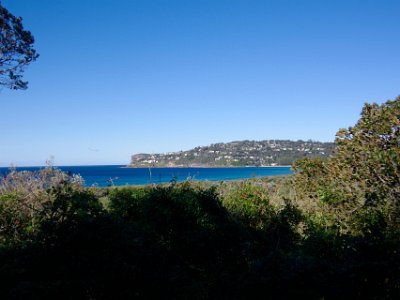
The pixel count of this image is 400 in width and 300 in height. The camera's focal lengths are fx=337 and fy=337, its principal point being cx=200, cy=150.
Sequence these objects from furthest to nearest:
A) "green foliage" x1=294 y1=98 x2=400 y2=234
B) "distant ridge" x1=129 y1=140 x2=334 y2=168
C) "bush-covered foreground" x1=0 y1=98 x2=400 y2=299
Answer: "distant ridge" x1=129 y1=140 x2=334 y2=168 < "green foliage" x1=294 y1=98 x2=400 y2=234 < "bush-covered foreground" x1=0 y1=98 x2=400 y2=299

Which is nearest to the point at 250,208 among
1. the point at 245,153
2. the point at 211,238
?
the point at 211,238

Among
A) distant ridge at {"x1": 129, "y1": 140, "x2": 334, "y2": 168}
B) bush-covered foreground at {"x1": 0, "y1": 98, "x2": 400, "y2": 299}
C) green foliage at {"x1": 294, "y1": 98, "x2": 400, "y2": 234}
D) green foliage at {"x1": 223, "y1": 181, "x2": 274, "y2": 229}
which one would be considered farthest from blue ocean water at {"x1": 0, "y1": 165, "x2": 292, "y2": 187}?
green foliage at {"x1": 294, "y1": 98, "x2": 400, "y2": 234}

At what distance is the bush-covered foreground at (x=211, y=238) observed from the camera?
15.1 feet

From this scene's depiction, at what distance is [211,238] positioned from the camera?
679cm

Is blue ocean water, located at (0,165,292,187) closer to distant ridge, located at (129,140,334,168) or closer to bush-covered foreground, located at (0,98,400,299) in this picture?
bush-covered foreground, located at (0,98,400,299)

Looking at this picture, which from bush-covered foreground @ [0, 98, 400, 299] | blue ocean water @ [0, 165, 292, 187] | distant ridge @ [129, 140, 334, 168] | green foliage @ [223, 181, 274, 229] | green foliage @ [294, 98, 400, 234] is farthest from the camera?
distant ridge @ [129, 140, 334, 168]

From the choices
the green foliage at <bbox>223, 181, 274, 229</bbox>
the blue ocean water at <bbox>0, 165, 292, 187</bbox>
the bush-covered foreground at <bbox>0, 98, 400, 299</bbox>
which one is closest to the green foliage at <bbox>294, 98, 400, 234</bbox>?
the bush-covered foreground at <bbox>0, 98, 400, 299</bbox>

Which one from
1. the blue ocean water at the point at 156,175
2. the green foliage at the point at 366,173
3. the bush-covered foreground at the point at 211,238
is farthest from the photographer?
the blue ocean water at the point at 156,175

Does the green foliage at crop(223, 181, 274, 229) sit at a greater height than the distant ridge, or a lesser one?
lesser

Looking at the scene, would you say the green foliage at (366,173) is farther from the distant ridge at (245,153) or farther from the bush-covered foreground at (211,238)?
the distant ridge at (245,153)

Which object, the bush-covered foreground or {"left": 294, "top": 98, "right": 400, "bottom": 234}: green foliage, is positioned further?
{"left": 294, "top": 98, "right": 400, "bottom": 234}: green foliage

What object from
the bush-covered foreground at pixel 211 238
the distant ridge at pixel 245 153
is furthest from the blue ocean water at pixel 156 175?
the distant ridge at pixel 245 153

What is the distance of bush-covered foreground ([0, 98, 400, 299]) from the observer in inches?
181

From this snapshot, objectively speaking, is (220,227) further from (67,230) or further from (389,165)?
(389,165)
